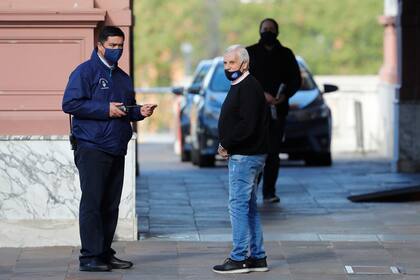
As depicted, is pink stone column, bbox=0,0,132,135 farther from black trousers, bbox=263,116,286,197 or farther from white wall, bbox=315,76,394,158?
white wall, bbox=315,76,394,158

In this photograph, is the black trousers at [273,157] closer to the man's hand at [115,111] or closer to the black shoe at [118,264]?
the black shoe at [118,264]

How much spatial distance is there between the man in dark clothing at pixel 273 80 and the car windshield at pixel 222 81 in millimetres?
5233

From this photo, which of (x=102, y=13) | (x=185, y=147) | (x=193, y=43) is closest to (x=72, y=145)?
(x=102, y=13)

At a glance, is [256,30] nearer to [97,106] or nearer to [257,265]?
[257,265]

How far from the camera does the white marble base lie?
37.1ft

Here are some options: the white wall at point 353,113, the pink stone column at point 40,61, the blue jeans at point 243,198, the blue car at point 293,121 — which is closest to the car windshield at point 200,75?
the blue car at point 293,121

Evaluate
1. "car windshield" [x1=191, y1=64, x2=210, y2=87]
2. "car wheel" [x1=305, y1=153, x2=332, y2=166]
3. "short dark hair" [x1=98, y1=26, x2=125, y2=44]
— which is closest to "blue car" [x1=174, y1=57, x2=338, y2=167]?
"car wheel" [x1=305, y1=153, x2=332, y2=166]

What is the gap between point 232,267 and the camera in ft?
33.2

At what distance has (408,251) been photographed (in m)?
11.2

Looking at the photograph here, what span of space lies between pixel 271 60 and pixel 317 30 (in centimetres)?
3665

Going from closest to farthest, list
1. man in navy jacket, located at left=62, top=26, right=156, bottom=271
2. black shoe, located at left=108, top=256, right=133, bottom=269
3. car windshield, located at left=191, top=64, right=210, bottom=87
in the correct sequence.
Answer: man in navy jacket, located at left=62, top=26, right=156, bottom=271 → black shoe, located at left=108, top=256, right=133, bottom=269 → car windshield, located at left=191, top=64, right=210, bottom=87

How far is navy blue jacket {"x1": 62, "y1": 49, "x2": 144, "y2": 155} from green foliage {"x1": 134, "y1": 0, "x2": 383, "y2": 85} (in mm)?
39164

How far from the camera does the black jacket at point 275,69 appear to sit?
14.4 m

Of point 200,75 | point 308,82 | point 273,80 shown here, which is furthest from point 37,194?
point 200,75
